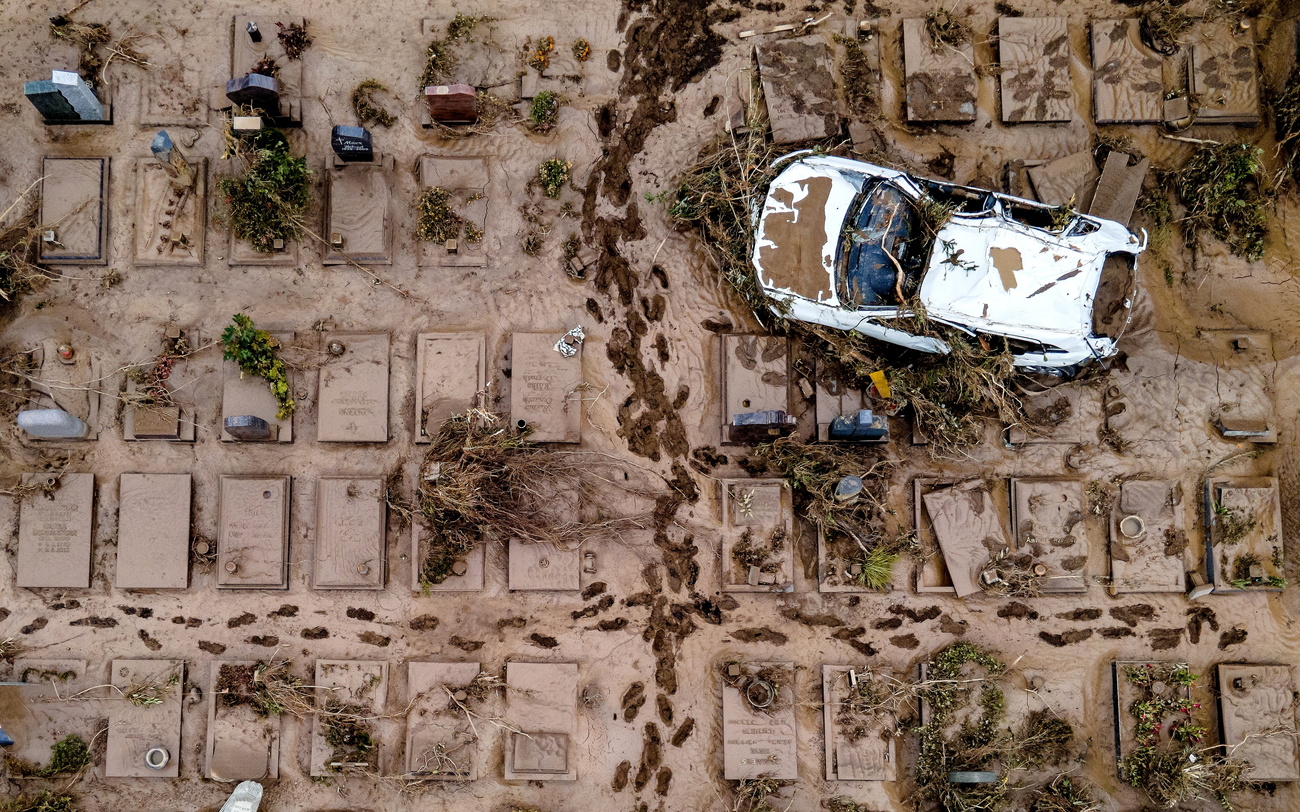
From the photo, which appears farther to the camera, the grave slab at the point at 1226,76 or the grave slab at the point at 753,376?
the grave slab at the point at 1226,76

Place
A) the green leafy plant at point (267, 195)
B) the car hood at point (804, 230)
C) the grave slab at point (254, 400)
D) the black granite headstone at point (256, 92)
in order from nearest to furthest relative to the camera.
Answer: the car hood at point (804, 230)
the black granite headstone at point (256, 92)
the green leafy plant at point (267, 195)
the grave slab at point (254, 400)

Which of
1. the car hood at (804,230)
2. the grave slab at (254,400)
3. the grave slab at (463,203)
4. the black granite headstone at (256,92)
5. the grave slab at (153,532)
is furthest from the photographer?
A: the grave slab at (463,203)

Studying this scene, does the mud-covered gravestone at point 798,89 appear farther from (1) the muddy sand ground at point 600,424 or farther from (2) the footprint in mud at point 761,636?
(2) the footprint in mud at point 761,636

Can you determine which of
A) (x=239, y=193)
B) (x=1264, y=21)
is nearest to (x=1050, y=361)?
(x=1264, y=21)

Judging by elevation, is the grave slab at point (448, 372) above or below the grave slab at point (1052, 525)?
above

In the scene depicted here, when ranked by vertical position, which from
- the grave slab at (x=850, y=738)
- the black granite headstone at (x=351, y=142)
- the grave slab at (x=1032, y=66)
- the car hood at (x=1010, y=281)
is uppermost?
the grave slab at (x=1032, y=66)

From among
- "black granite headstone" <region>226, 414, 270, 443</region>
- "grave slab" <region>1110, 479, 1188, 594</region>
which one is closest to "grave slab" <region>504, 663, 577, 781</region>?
"black granite headstone" <region>226, 414, 270, 443</region>

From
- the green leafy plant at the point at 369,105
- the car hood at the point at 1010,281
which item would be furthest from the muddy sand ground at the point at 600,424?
the car hood at the point at 1010,281
